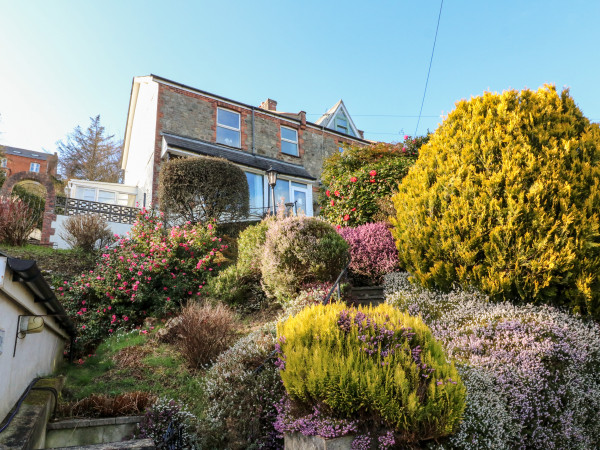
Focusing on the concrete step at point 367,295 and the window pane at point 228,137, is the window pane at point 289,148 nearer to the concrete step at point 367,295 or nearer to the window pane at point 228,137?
the window pane at point 228,137

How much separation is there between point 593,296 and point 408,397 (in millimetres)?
3400

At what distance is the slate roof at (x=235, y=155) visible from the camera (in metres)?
15.5

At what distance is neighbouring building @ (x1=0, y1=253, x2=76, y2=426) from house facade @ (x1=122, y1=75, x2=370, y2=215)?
10656 mm

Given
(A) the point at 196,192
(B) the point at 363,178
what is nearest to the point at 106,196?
(A) the point at 196,192

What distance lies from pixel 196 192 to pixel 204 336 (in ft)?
23.6

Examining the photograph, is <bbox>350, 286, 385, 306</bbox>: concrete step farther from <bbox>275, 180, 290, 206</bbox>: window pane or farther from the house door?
the house door

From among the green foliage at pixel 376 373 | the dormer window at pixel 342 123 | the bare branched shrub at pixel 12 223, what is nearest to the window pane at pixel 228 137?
the dormer window at pixel 342 123

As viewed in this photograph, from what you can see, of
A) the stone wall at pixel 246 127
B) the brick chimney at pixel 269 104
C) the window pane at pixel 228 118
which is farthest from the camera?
the brick chimney at pixel 269 104

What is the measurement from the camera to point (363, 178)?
32.9ft

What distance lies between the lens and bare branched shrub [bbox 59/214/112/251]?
40.2ft

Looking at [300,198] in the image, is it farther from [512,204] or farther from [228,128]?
[512,204]

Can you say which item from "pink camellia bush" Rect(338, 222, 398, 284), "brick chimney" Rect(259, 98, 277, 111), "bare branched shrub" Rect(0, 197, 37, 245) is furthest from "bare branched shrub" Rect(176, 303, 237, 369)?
"brick chimney" Rect(259, 98, 277, 111)

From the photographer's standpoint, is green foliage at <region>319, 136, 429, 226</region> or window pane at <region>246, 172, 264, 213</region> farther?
window pane at <region>246, 172, 264, 213</region>

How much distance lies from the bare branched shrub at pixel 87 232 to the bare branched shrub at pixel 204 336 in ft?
25.4
